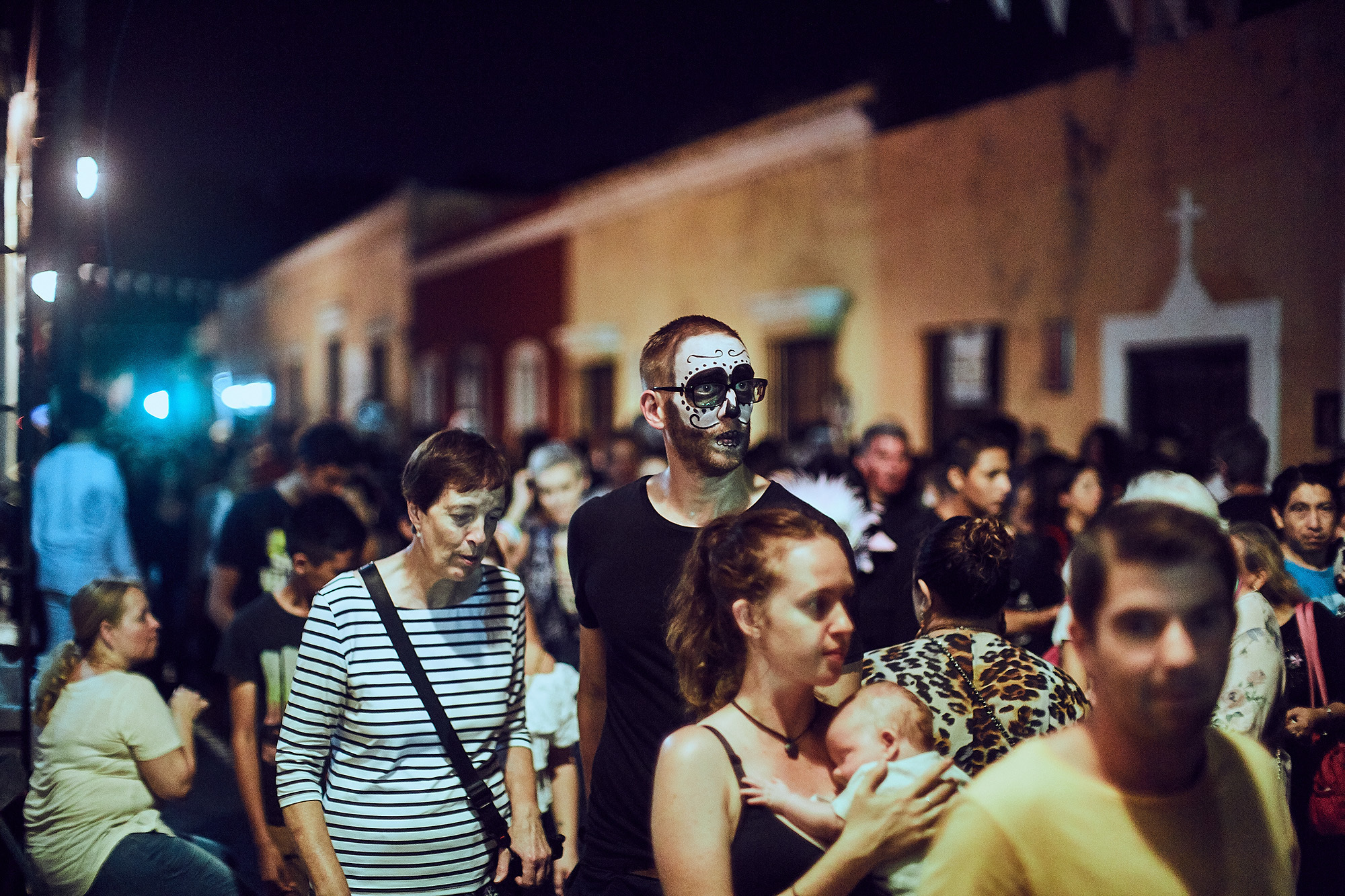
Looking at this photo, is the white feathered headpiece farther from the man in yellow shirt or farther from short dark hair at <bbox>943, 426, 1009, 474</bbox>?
the man in yellow shirt

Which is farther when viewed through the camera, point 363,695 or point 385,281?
point 385,281

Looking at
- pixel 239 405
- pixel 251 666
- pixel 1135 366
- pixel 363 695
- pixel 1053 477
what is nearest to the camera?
pixel 363 695

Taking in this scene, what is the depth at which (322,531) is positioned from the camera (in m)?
3.84

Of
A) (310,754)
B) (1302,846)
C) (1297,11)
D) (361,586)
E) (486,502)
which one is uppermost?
(1297,11)

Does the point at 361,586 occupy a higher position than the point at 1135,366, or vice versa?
the point at 1135,366

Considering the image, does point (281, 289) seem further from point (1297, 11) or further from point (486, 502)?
point (486, 502)

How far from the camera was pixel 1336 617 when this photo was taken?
13.1 ft

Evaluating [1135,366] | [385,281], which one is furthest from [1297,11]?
[385,281]

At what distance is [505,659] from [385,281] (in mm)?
26281

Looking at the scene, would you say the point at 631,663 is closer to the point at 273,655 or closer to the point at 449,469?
the point at 449,469

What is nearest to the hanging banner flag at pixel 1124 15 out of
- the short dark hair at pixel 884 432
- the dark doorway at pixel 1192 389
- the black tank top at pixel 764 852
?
the dark doorway at pixel 1192 389

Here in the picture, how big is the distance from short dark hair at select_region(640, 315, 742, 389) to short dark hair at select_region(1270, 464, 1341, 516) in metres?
2.85

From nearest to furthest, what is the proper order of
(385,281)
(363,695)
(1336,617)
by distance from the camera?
(363,695) < (1336,617) < (385,281)

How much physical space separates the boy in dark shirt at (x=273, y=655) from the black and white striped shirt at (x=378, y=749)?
0.67 m
